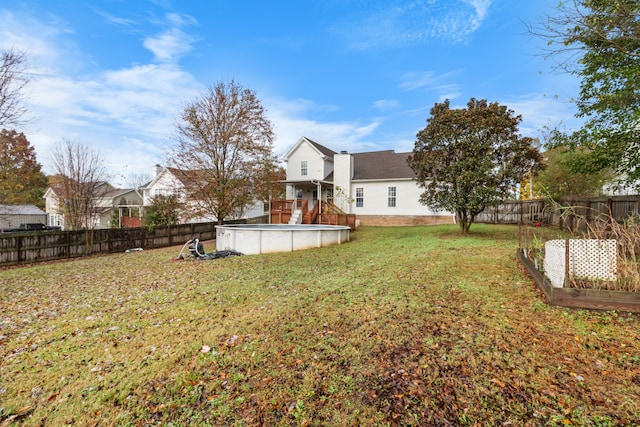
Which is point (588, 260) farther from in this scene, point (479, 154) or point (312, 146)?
point (312, 146)

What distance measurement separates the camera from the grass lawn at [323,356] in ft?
8.24

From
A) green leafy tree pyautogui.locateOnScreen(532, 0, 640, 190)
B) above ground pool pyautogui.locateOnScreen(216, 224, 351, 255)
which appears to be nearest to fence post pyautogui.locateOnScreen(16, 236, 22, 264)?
above ground pool pyautogui.locateOnScreen(216, 224, 351, 255)

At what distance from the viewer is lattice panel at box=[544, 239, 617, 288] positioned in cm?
467

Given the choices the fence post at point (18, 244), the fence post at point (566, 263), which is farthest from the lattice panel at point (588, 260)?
the fence post at point (18, 244)

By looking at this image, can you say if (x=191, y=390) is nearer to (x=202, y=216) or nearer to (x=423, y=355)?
(x=423, y=355)

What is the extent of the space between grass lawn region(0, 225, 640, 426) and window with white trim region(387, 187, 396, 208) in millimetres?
16520

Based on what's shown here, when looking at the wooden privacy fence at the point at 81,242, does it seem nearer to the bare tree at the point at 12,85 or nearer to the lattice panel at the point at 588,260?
the bare tree at the point at 12,85

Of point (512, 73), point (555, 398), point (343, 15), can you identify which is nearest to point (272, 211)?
point (343, 15)

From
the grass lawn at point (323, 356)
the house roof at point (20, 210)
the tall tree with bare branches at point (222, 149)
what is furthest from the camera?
the house roof at point (20, 210)

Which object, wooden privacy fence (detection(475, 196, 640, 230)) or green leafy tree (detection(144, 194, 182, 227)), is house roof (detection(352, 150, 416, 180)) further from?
green leafy tree (detection(144, 194, 182, 227))

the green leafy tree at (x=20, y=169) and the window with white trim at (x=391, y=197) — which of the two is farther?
the green leafy tree at (x=20, y=169)

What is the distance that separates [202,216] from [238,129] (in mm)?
5257

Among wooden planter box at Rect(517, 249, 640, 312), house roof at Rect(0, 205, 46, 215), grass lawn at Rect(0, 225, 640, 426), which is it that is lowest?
grass lawn at Rect(0, 225, 640, 426)

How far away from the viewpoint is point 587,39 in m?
7.47
